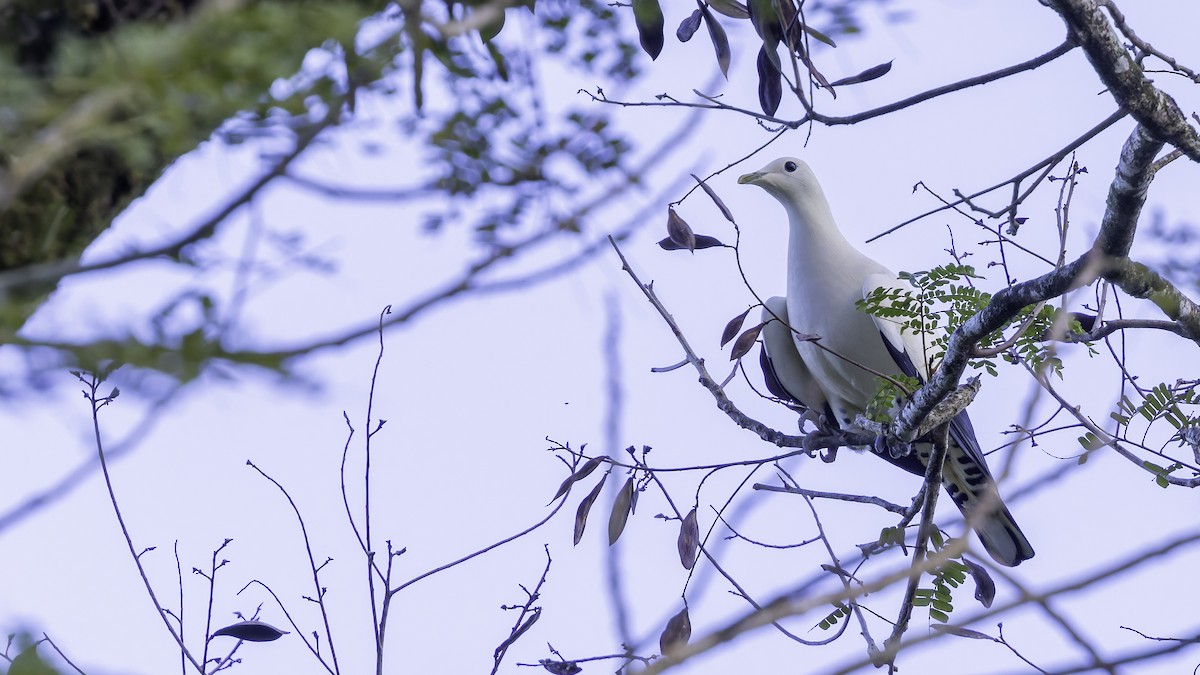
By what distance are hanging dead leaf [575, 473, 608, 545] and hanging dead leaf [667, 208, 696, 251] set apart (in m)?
0.55

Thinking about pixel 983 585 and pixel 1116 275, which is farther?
pixel 983 585

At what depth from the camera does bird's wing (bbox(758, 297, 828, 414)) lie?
3.52 m

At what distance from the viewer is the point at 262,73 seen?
0.78 meters

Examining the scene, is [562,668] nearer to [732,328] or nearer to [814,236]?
[732,328]

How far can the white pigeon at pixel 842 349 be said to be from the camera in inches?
128

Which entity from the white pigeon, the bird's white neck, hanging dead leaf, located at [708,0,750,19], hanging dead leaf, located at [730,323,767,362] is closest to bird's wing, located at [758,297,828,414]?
the white pigeon

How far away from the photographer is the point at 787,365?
11.6 ft

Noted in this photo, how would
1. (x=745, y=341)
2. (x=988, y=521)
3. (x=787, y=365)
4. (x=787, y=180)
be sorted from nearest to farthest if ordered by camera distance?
(x=745, y=341) < (x=988, y=521) < (x=787, y=365) < (x=787, y=180)

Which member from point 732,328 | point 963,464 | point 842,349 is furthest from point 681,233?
point 963,464

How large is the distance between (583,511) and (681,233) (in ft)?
2.13

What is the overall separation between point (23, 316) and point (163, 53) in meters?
0.24

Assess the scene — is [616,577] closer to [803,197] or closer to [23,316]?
[23,316]

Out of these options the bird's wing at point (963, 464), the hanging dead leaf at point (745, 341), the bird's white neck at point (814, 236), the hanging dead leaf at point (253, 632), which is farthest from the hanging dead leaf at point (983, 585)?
the hanging dead leaf at point (253, 632)

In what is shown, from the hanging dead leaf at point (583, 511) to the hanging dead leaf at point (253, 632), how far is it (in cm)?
66
